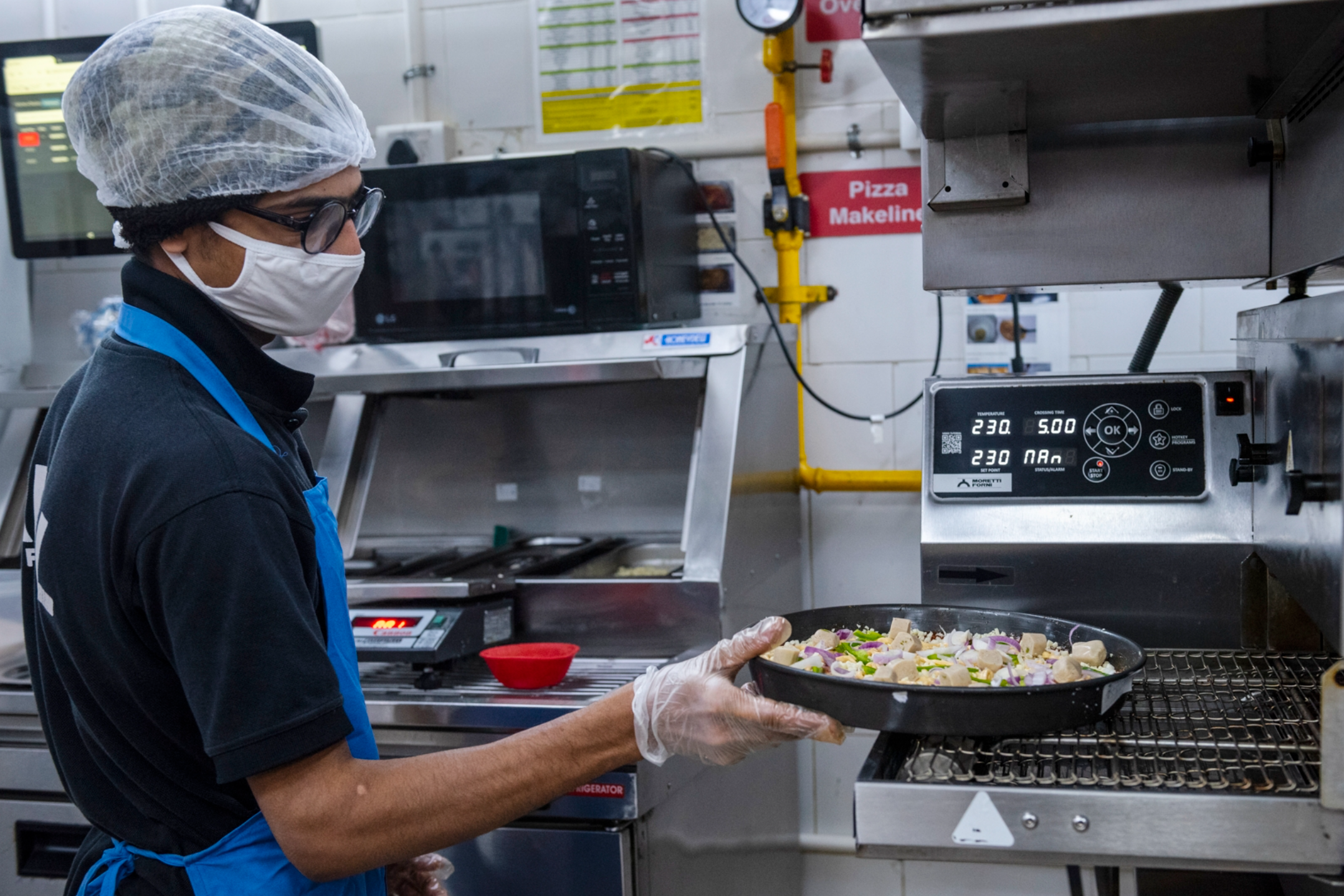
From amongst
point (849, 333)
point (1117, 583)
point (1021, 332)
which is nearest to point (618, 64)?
point (849, 333)

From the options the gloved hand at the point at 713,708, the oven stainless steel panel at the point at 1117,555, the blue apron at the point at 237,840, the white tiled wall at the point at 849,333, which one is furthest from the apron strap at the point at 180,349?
the white tiled wall at the point at 849,333

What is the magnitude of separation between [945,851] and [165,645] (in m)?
0.73

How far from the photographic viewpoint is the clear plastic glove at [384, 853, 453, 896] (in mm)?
1363

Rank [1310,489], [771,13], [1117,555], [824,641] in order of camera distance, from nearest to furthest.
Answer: [1310,489], [824,641], [1117,555], [771,13]

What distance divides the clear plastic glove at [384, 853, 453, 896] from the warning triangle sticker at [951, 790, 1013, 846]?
714mm

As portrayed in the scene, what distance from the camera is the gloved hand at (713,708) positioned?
3.54ft

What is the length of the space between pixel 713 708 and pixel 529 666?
606mm

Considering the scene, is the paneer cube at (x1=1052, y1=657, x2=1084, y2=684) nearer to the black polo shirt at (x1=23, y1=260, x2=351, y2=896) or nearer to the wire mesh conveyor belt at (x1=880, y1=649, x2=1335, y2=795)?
the wire mesh conveyor belt at (x1=880, y1=649, x2=1335, y2=795)

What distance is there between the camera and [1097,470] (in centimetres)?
155

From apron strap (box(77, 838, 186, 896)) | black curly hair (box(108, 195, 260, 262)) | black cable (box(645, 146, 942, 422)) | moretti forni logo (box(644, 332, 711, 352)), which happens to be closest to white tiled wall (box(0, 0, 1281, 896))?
black cable (box(645, 146, 942, 422))

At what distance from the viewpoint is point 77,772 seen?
1.09 meters

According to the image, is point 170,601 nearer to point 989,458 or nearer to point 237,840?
point 237,840

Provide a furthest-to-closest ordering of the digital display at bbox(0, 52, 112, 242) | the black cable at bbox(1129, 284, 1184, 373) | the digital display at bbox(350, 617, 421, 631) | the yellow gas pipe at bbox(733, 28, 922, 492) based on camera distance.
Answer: the digital display at bbox(0, 52, 112, 242), the yellow gas pipe at bbox(733, 28, 922, 492), the black cable at bbox(1129, 284, 1184, 373), the digital display at bbox(350, 617, 421, 631)

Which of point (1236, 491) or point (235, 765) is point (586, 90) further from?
point (235, 765)
